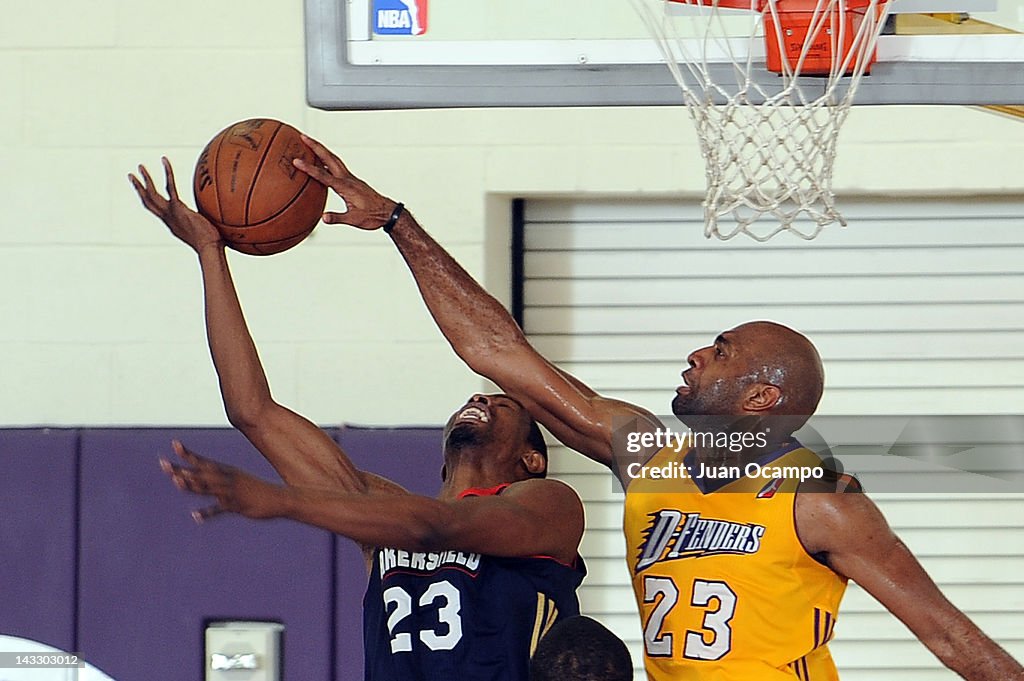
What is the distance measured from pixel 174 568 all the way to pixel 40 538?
411 mm

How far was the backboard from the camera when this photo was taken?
2734mm

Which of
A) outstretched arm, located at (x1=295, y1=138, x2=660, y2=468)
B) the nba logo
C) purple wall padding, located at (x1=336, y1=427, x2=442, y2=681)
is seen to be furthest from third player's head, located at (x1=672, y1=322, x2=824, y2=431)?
purple wall padding, located at (x1=336, y1=427, x2=442, y2=681)

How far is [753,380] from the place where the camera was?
2.78 m

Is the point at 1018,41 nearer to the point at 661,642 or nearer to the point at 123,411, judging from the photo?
the point at 661,642

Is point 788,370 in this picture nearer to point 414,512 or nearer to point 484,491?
point 484,491

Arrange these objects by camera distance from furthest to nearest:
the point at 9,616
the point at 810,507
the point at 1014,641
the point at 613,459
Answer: the point at 1014,641
the point at 9,616
the point at 613,459
the point at 810,507

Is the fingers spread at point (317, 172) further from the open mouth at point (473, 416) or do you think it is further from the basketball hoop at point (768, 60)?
the basketball hoop at point (768, 60)

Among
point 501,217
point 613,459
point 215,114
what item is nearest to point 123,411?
point 215,114

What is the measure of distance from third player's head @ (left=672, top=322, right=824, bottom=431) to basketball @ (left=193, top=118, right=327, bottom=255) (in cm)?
87

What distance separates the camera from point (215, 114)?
4.14 m

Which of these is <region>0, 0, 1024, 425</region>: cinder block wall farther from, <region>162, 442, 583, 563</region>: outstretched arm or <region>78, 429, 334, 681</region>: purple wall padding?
<region>162, 442, 583, 563</region>: outstretched arm

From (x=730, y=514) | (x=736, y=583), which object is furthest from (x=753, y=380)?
(x=736, y=583)

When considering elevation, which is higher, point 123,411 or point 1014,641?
point 123,411

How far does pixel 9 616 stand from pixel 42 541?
24 centimetres
